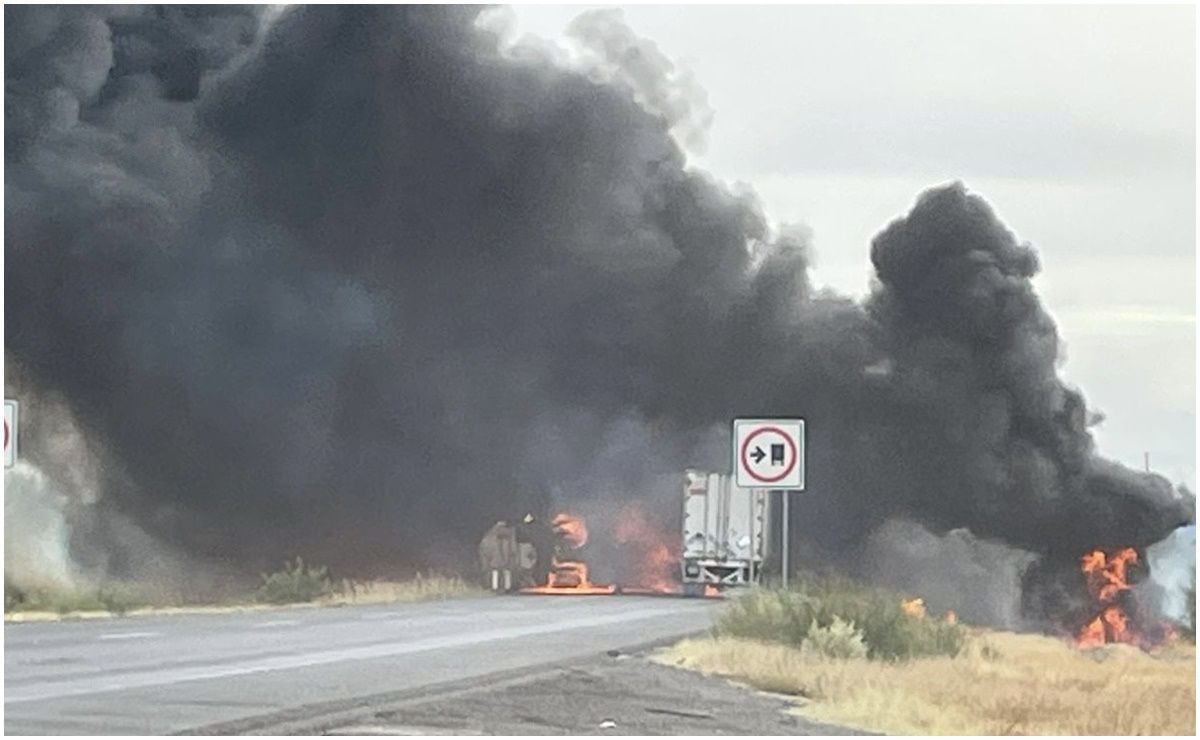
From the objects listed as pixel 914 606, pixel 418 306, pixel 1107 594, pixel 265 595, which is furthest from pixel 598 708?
pixel 1107 594

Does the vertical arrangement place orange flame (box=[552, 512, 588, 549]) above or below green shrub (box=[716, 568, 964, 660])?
above

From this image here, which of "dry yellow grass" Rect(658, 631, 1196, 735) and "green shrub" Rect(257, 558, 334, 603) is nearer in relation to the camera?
"dry yellow grass" Rect(658, 631, 1196, 735)

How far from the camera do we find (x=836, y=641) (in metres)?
11.7

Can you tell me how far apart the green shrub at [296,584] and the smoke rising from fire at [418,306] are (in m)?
0.09

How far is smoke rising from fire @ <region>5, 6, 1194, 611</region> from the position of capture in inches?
460

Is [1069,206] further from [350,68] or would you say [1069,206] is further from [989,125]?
[350,68]

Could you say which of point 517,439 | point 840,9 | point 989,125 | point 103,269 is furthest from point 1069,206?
point 103,269

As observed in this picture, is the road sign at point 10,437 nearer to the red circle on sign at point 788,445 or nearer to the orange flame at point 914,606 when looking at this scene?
the red circle on sign at point 788,445

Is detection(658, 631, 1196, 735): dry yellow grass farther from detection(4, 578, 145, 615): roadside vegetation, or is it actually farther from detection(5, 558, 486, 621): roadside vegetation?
detection(4, 578, 145, 615): roadside vegetation

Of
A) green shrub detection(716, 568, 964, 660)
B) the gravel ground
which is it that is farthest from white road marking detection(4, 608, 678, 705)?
green shrub detection(716, 568, 964, 660)

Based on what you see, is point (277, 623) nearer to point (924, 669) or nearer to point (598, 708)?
point (598, 708)

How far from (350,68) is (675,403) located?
2.14 meters

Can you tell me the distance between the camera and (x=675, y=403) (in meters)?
11.7

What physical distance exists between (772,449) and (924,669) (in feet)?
3.91
